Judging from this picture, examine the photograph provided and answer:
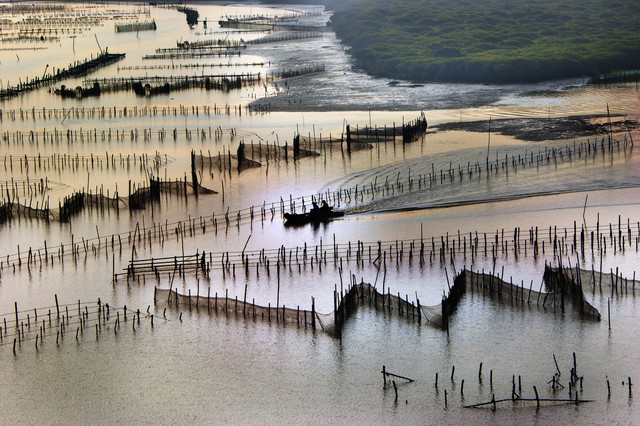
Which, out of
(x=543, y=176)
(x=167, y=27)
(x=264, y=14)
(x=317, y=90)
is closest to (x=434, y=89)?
(x=317, y=90)

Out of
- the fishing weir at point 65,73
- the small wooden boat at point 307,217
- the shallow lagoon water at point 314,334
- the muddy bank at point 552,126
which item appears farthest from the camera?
the fishing weir at point 65,73

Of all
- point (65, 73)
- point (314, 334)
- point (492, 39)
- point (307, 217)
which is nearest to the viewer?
point (314, 334)

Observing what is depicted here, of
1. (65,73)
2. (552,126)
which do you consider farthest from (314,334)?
(65,73)

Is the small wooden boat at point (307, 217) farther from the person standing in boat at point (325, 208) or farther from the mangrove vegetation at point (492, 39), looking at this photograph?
the mangrove vegetation at point (492, 39)

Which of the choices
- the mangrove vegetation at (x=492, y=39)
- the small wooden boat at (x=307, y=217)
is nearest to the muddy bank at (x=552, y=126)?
the mangrove vegetation at (x=492, y=39)

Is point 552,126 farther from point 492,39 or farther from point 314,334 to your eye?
point 314,334

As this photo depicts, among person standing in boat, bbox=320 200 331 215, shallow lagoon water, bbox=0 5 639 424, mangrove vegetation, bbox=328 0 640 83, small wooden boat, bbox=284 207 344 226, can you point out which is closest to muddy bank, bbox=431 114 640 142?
shallow lagoon water, bbox=0 5 639 424
